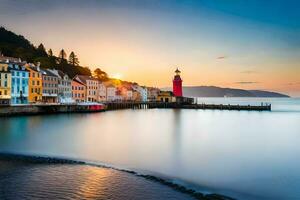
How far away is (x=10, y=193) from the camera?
11797 millimetres

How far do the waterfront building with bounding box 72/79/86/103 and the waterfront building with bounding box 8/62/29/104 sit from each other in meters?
20.0

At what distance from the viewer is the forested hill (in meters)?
96.2

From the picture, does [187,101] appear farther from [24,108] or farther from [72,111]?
[24,108]

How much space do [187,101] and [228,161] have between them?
88.0 meters

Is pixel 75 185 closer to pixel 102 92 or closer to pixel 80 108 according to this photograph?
pixel 80 108

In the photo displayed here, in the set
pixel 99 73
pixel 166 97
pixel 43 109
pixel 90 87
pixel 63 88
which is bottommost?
pixel 43 109

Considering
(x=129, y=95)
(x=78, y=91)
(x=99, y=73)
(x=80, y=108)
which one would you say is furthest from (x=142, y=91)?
(x=80, y=108)

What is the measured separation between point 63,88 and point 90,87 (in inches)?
466

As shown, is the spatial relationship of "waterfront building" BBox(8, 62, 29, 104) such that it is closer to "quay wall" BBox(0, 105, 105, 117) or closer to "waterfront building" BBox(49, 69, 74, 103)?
"quay wall" BBox(0, 105, 105, 117)

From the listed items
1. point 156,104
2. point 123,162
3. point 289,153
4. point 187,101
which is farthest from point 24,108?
point 187,101

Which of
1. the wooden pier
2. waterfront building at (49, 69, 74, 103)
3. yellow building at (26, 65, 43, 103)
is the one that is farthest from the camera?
the wooden pier

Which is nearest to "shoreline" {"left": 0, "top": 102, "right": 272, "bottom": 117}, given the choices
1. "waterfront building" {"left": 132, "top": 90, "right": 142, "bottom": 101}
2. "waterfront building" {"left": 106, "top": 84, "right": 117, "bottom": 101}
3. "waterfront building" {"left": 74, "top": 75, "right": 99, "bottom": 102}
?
"waterfront building" {"left": 74, "top": 75, "right": 99, "bottom": 102}

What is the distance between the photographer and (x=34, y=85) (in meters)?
68.3

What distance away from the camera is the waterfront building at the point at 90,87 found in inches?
3514
